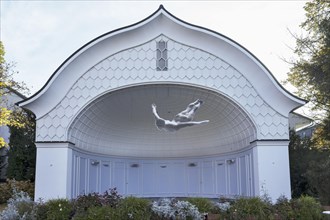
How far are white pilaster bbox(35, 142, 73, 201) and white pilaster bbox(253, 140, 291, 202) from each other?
19.5 ft

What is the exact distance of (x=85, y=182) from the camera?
41.4 feet

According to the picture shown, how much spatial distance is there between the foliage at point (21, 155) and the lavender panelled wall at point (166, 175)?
4702mm

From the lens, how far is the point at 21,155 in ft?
53.6

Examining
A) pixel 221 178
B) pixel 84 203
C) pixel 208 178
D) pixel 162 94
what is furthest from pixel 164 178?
pixel 84 203

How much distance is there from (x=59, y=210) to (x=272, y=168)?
6.43 metres

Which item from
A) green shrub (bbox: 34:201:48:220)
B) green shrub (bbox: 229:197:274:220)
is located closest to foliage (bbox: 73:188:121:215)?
green shrub (bbox: 34:201:48:220)

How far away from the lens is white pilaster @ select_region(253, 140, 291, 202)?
10.8 metres

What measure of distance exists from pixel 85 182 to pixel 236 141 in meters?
5.64

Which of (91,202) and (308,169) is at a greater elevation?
(308,169)

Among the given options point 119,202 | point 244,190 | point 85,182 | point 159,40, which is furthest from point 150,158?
point 119,202

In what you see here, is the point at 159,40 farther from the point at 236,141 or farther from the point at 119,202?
the point at 119,202

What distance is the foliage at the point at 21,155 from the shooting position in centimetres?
1642

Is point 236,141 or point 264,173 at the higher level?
point 236,141

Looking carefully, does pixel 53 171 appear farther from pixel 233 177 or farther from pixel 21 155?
pixel 233 177
